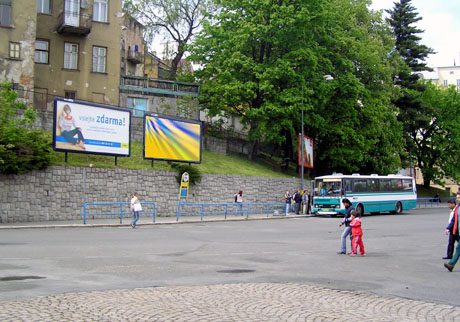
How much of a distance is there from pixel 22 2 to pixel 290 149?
92.1 ft

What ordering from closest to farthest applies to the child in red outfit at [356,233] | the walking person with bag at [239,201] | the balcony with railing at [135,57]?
1. the child in red outfit at [356,233]
2. the walking person with bag at [239,201]
3. the balcony with railing at [135,57]

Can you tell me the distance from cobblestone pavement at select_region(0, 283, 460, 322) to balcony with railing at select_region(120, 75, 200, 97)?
37638 millimetres

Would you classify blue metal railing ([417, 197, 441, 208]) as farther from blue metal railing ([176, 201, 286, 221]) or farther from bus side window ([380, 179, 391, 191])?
blue metal railing ([176, 201, 286, 221])

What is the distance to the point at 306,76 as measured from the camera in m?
43.9

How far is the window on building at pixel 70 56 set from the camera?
3997cm

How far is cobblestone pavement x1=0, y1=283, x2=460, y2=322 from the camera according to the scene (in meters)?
6.97

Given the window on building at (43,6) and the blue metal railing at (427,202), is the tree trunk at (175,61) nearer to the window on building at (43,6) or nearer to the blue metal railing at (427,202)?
the window on building at (43,6)

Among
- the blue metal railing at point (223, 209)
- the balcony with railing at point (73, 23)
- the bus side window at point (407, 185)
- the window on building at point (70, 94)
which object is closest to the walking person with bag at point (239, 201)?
the blue metal railing at point (223, 209)

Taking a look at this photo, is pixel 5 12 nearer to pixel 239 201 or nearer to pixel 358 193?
pixel 239 201

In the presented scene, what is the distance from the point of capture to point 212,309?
747 cm

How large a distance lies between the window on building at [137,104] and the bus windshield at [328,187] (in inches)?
660

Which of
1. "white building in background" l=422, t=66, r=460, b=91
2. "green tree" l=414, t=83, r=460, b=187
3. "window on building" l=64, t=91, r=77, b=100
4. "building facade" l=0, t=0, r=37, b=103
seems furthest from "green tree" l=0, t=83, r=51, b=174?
"white building in background" l=422, t=66, r=460, b=91

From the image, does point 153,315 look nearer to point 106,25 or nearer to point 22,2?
point 22,2

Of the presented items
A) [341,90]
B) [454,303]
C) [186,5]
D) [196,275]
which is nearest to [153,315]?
[196,275]
